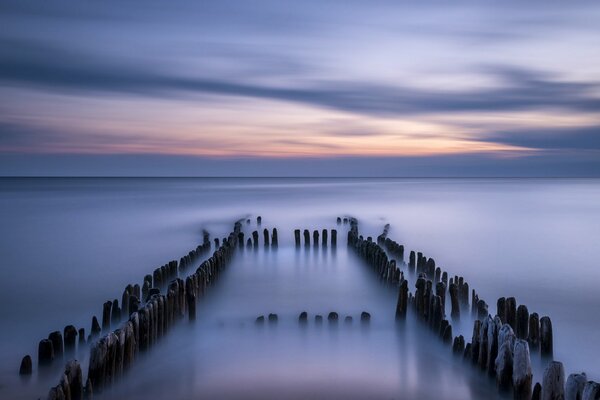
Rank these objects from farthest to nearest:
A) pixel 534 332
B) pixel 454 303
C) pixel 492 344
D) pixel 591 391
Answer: pixel 454 303 → pixel 534 332 → pixel 492 344 → pixel 591 391

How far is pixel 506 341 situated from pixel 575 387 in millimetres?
1524

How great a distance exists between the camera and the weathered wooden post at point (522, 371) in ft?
19.1

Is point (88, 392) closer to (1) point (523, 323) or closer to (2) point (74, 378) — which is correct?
(2) point (74, 378)

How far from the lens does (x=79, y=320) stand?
→ 10.2m

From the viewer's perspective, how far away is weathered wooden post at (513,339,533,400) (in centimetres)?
583

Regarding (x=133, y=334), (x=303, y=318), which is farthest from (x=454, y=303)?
(x=133, y=334)

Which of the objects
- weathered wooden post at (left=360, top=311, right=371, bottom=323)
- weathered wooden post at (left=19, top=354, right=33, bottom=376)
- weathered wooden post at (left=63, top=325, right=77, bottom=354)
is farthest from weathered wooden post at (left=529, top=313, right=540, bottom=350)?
weathered wooden post at (left=19, top=354, right=33, bottom=376)

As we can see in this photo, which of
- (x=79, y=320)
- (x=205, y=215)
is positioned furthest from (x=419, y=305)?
(x=205, y=215)

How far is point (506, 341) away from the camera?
6.27 metres

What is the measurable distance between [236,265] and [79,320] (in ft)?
17.5

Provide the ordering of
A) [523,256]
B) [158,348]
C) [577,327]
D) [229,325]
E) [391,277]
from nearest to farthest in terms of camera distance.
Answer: [158,348], [229,325], [577,327], [391,277], [523,256]

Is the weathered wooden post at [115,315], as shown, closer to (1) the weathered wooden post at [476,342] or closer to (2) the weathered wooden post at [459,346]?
(2) the weathered wooden post at [459,346]

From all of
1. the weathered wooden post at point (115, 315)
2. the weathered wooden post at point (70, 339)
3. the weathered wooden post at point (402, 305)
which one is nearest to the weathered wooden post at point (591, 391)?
the weathered wooden post at point (402, 305)

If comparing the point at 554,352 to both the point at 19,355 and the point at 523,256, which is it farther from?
the point at 523,256
